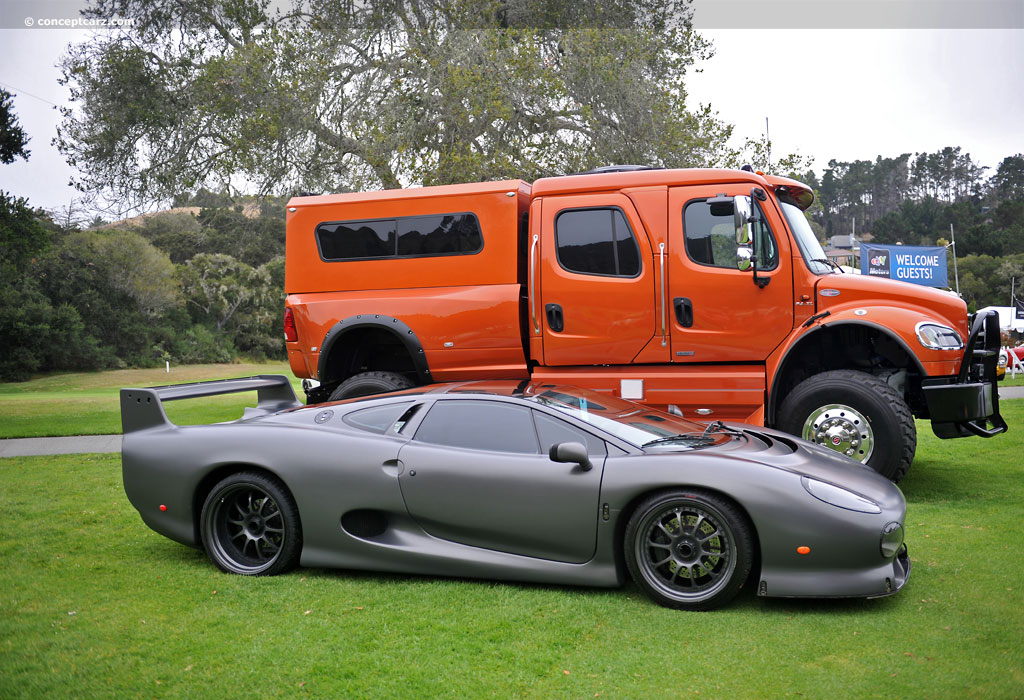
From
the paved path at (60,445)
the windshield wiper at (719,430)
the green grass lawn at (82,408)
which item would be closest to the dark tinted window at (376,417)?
the windshield wiper at (719,430)

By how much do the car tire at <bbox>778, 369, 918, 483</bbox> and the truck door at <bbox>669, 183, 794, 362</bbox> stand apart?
605mm

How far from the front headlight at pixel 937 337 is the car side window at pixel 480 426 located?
4.03m

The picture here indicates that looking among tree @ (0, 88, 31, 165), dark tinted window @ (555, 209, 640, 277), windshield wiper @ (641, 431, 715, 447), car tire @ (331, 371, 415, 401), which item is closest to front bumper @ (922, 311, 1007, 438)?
dark tinted window @ (555, 209, 640, 277)

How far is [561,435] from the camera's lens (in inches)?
188

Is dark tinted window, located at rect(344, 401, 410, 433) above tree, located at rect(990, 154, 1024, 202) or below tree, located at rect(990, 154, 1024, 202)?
below

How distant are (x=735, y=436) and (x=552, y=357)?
3139mm

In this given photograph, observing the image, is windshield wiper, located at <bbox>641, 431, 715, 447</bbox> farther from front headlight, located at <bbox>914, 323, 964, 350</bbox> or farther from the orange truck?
front headlight, located at <bbox>914, 323, 964, 350</bbox>

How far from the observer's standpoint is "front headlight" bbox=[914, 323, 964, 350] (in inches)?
278

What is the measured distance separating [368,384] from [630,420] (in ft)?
13.7

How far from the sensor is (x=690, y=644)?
12.8ft

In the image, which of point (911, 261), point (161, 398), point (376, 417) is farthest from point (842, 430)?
point (911, 261)

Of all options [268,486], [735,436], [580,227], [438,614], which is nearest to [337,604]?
[438,614]

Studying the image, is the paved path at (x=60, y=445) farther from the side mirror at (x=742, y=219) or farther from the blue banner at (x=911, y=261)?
the blue banner at (x=911, y=261)

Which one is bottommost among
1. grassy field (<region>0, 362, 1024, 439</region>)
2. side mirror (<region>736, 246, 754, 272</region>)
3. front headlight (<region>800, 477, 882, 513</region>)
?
grassy field (<region>0, 362, 1024, 439</region>)
